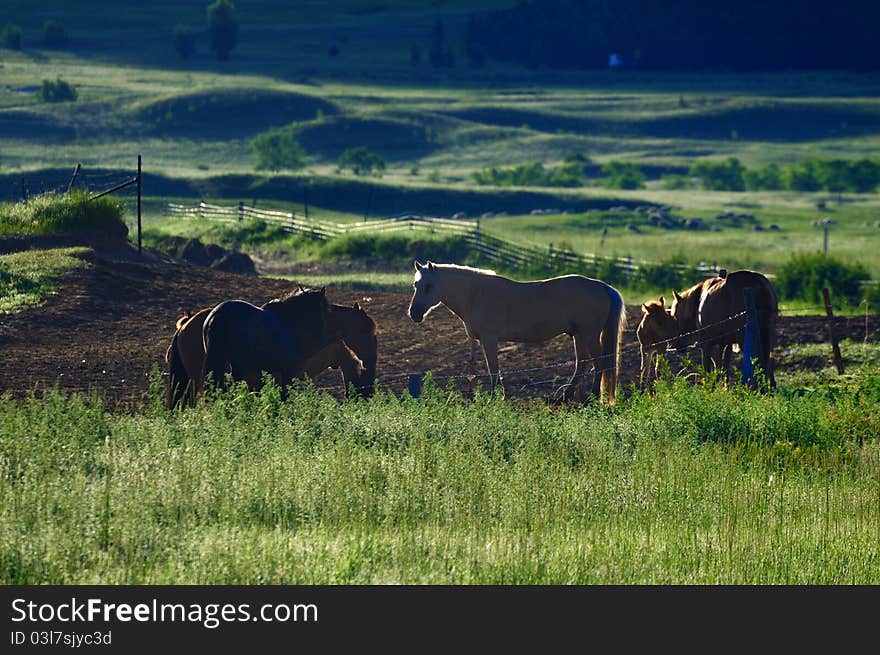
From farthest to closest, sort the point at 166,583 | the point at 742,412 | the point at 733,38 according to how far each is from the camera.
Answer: the point at 733,38
the point at 742,412
the point at 166,583

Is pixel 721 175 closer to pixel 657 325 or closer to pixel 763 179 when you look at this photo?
pixel 763 179

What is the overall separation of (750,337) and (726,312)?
1202 millimetres

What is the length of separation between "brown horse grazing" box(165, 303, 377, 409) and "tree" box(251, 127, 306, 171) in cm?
6944

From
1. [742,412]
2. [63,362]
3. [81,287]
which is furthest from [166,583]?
[81,287]

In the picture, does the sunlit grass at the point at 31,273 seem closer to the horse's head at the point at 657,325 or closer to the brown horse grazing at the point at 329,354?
the brown horse grazing at the point at 329,354

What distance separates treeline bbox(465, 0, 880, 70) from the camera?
17500cm

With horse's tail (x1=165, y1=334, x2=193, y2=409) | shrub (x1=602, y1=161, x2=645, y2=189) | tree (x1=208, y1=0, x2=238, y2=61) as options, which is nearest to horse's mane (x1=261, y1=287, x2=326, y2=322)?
horse's tail (x1=165, y1=334, x2=193, y2=409)

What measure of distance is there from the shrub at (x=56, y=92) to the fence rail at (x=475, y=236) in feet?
225

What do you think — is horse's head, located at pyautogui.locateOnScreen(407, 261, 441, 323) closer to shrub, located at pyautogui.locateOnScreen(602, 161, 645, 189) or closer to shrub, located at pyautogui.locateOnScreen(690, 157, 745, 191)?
shrub, located at pyautogui.locateOnScreen(602, 161, 645, 189)

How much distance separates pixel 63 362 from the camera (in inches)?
696

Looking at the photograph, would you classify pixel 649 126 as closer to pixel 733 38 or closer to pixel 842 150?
pixel 842 150

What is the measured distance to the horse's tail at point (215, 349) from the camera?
13492 mm

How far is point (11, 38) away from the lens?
152 m

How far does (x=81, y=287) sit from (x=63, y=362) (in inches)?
218
